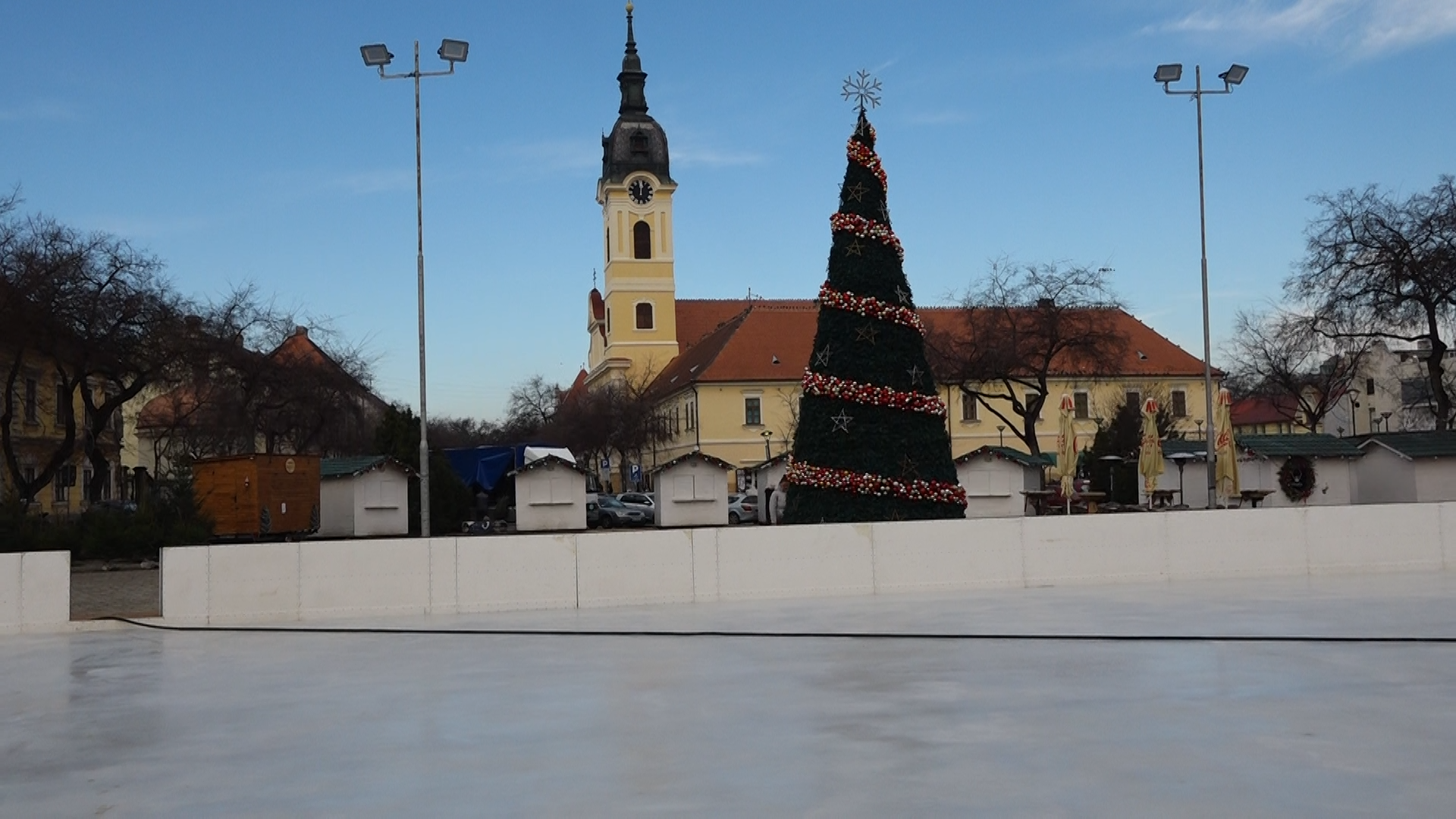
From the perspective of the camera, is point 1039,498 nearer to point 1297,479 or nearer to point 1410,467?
point 1297,479

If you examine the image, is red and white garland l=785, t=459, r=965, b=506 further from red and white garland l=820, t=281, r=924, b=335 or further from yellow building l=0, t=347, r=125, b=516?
yellow building l=0, t=347, r=125, b=516

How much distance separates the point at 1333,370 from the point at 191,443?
45.4m

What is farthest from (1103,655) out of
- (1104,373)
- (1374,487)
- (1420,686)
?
(1104,373)

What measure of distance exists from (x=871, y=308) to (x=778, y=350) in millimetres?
Answer: 55605

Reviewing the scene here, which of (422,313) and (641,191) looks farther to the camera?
(641,191)

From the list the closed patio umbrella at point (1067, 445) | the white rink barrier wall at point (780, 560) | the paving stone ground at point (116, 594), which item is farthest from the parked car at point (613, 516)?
the white rink barrier wall at point (780, 560)

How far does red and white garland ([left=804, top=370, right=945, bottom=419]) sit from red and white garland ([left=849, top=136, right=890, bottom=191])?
13.1 feet

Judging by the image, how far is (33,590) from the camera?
18.2m

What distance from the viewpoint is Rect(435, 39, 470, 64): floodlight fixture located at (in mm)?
28234

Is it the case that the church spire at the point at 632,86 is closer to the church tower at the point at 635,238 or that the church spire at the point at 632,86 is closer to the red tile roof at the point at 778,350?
the church tower at the point at 635,238

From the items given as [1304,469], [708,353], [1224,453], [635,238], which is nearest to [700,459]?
[1224,453]

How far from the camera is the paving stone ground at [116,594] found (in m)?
19.3

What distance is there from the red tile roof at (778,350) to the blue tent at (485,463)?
27653 millimetres

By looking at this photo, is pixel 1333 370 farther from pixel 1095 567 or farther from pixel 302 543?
pixel 302 543
